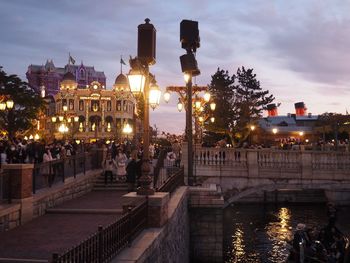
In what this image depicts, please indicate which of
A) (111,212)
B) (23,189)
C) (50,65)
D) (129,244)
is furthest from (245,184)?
(50,65)

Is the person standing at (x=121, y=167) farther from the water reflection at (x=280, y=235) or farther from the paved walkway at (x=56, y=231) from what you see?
the water reflection at (x=280, y=235)

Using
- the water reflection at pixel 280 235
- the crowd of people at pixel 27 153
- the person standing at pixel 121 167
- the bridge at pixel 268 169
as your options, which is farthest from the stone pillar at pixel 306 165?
the crowd of people at pixel 27 153

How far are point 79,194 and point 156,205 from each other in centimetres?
916

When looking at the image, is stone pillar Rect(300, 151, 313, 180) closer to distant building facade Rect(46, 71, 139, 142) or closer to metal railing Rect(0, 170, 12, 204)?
metal railing Rect(0, 170, 12, 204)

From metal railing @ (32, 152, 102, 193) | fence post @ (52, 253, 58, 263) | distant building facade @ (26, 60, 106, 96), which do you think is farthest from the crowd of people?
distant building facade @ (26, 60, 106, 96)

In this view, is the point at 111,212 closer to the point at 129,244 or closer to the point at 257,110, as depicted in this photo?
the point at 129,244

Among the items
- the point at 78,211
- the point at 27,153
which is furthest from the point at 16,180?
the point at 27,153

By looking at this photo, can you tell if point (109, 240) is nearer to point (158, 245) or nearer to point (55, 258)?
point (158, 245)

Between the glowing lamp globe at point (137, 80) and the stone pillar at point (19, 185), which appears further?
the stone pillar at point (19, 185)

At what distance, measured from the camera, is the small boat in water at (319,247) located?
15.2 metres

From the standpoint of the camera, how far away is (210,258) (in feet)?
67.3

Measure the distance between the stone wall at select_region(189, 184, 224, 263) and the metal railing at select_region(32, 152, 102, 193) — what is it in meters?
5.27

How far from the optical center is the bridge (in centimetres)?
2411

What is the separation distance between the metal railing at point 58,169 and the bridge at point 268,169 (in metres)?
5.27
